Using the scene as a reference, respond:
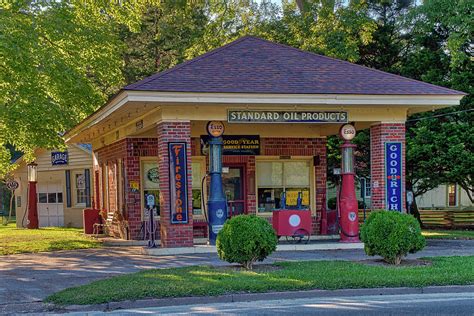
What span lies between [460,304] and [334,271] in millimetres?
2651

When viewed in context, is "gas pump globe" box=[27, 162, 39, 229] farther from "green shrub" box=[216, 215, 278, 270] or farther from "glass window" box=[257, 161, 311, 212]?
"green shrub" box=[216, 215, 278, 270]

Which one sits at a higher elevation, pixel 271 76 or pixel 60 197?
pixel 271 76

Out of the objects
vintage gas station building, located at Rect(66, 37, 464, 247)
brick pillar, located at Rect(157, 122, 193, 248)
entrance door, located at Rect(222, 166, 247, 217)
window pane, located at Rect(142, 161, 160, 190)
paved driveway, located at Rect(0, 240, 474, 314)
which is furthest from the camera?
entrance door, located at Rect(222, 166, 247, 217)

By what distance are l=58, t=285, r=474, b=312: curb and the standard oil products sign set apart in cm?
608

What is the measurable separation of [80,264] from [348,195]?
6854 millimetres

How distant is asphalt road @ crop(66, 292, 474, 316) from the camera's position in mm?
8109

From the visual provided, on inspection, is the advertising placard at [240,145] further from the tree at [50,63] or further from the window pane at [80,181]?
the window pane at [80,181]

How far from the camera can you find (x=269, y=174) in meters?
18.4

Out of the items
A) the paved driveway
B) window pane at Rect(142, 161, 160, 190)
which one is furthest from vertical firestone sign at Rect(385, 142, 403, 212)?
window pane at Rect(142, 161, 160, 190)

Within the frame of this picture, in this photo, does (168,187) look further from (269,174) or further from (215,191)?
(269,174)

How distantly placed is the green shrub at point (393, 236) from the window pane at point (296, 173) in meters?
6.92

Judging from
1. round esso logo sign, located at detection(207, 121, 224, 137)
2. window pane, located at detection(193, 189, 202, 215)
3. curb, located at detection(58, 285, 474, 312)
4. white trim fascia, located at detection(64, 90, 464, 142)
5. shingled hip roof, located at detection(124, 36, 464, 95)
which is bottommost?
curb, located at detection(58, 285, 474, 312)

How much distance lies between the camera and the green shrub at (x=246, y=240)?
10656 millimetres

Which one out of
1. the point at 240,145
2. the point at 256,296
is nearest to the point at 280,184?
the point at 240,145
